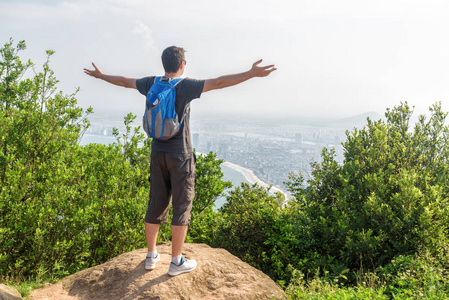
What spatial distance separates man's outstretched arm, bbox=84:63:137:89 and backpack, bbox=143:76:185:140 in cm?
51

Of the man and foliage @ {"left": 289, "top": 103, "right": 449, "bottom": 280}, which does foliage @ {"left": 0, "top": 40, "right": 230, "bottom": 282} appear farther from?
foliage @ {"left": 289, "top": 103, "right": 449, "bottom": 280}

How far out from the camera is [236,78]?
11.9ft

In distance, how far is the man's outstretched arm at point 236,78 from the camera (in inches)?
141

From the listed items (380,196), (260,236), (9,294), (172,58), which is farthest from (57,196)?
(380,196)

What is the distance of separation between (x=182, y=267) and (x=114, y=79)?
2.37 meters

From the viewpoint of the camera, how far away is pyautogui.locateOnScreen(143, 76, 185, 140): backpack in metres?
3.71

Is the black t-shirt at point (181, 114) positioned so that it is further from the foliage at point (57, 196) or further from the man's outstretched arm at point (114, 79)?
the foliage at point (57, 196)

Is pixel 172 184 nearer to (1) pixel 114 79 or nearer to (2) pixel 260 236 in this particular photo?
(1) pixel 114 79

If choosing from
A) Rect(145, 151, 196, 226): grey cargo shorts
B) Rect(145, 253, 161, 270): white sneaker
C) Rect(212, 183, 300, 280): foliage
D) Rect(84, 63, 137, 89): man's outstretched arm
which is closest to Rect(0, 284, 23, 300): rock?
Rect(145, 253, 161, 270): white sneaker

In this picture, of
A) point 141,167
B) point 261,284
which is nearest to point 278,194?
point 141,167

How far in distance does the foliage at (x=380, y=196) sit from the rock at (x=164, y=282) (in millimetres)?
1823

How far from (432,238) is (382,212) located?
2.40ft

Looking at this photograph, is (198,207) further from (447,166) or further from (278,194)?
(447,166)

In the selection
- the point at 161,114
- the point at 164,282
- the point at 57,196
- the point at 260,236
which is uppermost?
the point at 161,114
